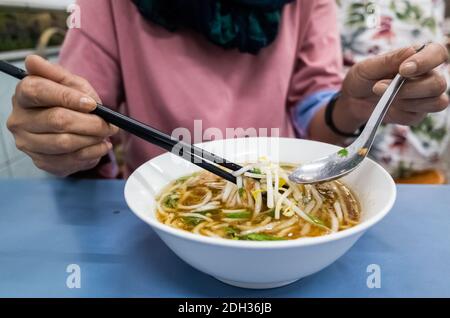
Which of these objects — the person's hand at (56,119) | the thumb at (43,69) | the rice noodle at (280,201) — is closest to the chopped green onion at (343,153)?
the rice noodle at (280,201)

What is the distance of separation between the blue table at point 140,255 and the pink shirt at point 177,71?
1.25 ft

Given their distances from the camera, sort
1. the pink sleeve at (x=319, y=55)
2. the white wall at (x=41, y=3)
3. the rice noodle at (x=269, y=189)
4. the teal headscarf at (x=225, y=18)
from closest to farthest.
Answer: the rice noodle at (x=269, y=189) → the teal headscarf at (x=225, y=18) → the pink sleeve at (x=319, y=55) → the white wall at (x=41, y=3)

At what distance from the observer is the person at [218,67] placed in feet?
3.49

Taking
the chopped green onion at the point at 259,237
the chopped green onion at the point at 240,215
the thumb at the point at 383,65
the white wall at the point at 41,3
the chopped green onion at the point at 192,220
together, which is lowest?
the chopped green onion at the point at 192,220

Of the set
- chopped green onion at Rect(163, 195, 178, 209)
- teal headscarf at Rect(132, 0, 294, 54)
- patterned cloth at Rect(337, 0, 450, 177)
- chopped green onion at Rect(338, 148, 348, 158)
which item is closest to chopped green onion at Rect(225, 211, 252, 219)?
chopped green onion at Rect(163, 195, 178, 209)

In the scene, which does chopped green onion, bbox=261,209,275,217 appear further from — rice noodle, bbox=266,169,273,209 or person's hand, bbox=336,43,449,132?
person's hand, bbox=336,43,449,132

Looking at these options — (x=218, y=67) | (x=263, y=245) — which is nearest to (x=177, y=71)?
(x=218, y=67)

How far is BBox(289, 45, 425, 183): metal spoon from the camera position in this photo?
2.38 ft

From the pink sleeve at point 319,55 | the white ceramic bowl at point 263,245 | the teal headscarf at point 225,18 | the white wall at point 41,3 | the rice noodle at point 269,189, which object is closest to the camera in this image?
the white ceramic bowl at point 263,245

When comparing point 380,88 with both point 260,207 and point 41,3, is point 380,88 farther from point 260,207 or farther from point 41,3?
point 41,3

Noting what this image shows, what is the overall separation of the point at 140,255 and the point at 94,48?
28.2 inches

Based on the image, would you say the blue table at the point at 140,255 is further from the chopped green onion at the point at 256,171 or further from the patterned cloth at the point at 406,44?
the patterned cloth at the point at 406,44

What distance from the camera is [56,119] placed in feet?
2.26
